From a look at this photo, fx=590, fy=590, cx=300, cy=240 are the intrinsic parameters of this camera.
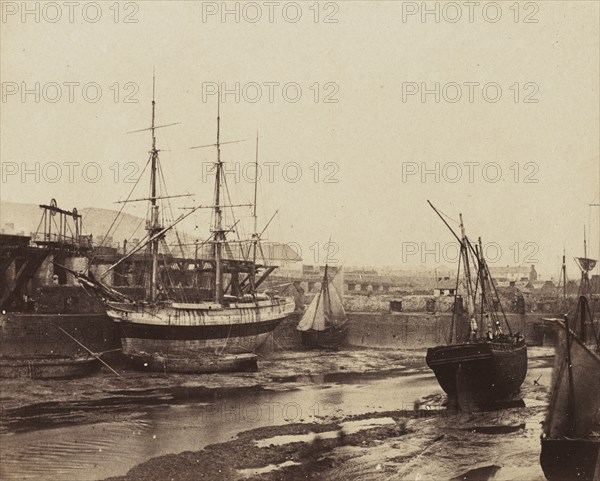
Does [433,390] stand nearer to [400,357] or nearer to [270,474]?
[400,357]

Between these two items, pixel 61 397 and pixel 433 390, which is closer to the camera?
pixel 61 397

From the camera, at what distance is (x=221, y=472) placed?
12406mm

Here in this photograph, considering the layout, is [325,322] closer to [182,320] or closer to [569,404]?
[182,320]

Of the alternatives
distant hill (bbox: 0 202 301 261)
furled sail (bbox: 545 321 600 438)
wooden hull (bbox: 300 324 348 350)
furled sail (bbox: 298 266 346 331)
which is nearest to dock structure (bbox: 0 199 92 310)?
distant hill (bbox: 0 202 301 261)

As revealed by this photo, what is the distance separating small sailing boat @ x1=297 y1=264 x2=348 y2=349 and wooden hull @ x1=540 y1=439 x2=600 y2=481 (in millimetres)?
22512

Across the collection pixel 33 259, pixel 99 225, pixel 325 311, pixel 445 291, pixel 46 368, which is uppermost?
pixel 99 225

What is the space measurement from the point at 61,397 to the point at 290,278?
2604 cm

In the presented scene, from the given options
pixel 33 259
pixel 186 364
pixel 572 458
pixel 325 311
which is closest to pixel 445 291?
pixel 325 311

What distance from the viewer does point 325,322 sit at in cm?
3444

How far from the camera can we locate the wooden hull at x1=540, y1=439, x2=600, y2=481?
1104cm

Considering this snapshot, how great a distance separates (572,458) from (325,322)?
2353cm

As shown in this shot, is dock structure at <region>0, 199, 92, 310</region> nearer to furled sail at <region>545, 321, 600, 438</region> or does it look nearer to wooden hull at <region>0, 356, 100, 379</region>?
wooden hull at <region>0, 356, 100, 379</region>

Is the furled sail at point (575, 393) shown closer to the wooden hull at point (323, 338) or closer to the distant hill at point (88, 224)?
the distant hill at point (88, 224)

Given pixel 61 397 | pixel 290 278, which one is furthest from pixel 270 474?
pixel 290 278
